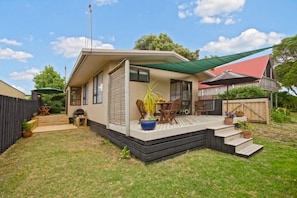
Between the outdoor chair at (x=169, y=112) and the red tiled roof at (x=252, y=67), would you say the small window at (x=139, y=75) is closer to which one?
the outdoor chair at (x=169, y=112)

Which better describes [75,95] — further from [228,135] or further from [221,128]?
[228,135]

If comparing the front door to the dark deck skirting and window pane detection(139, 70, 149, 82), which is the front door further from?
the dark deck skirting

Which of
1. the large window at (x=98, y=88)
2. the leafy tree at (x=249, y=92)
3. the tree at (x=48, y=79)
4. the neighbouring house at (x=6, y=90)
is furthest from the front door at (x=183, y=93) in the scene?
the tree at (x=48, y=79)

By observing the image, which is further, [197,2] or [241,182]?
[197,2]

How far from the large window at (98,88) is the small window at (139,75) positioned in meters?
1.70

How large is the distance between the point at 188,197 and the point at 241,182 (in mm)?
1124

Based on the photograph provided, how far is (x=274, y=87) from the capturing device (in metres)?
19.1

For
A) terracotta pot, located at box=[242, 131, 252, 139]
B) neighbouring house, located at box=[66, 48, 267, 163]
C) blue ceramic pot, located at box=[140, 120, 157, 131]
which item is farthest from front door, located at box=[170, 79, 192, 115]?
blue ceramic pot, located at box=[140, 120, 157, 131]

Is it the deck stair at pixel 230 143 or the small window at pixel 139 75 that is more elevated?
the small window at pixel 139 75

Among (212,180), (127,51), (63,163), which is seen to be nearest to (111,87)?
(127,51)

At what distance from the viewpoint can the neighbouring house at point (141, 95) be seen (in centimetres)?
403

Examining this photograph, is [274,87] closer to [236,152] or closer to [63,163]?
[236,152]

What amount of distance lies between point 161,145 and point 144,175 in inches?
36.3

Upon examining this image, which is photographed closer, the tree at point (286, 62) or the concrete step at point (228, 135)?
the concrete step at point (228, 135)
